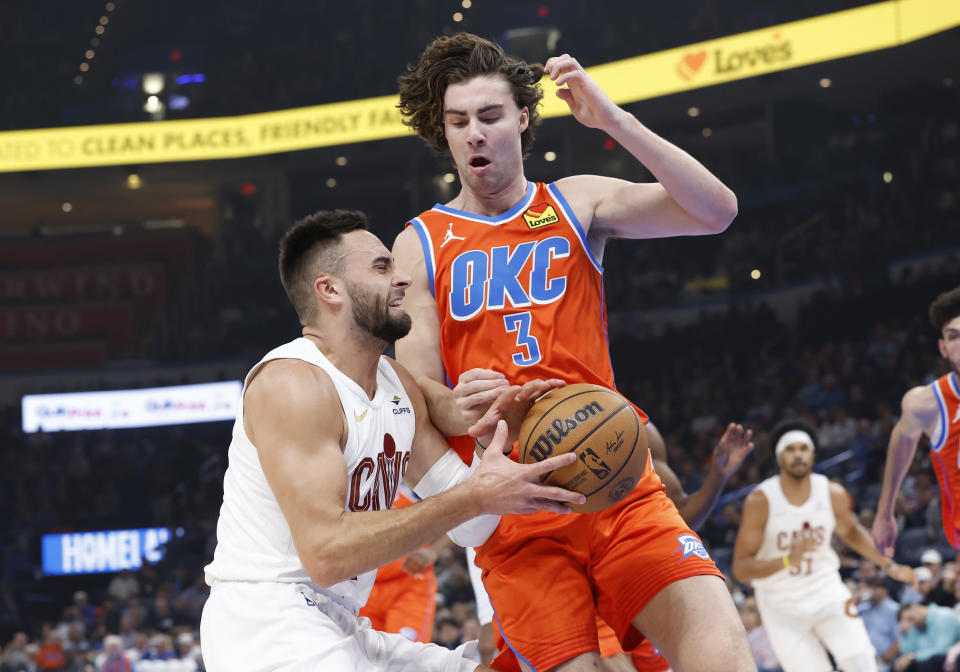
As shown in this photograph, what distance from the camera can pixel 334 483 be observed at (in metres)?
2.88

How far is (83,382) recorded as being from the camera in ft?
69.3

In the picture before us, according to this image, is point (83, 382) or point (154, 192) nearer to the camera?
point (83, 382)

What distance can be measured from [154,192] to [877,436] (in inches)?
612

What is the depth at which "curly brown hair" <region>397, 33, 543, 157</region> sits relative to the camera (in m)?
3.63

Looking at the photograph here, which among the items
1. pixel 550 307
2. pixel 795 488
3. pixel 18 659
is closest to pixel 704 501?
pixel 550 307

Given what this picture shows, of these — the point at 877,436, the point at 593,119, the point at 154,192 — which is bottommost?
the point at 877,436

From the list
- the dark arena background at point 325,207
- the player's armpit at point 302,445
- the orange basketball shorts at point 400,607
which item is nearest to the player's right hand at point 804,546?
the orange basketball shorts at point 400,607

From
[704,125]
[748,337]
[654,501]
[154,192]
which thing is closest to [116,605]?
[154,192]

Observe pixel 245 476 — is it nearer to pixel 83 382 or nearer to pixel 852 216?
pixel 852 216

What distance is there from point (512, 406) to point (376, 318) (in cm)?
50

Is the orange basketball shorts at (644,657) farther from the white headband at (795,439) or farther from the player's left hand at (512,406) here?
the white headband at (795,439)

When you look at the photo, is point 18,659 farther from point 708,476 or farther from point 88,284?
point 708,476

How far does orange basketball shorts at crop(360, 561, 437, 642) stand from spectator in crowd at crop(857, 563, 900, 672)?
465 cm

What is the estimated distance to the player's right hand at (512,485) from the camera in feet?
9.30
